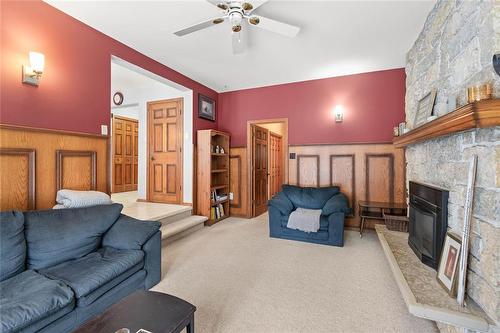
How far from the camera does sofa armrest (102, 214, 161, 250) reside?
6.96 ft

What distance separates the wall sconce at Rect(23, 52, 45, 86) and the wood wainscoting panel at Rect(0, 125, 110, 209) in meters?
0.46

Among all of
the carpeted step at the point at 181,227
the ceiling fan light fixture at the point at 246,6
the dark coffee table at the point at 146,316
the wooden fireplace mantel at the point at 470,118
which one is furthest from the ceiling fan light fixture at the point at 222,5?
the carpeted step at the point at 181,227

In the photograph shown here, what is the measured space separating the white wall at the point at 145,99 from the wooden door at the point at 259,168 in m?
1.35

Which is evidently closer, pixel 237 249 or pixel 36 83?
pixel 36 83

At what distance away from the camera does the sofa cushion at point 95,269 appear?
1.60 m

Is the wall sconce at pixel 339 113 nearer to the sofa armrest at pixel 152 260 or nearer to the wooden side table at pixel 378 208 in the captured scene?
the wooden side table at pixel 378 208

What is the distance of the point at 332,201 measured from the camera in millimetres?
3561

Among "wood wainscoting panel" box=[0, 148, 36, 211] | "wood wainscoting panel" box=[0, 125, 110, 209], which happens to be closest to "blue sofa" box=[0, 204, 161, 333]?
"wood wainscoting panel" box=[0, 148, 36, 211]

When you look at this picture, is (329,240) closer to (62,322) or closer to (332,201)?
→ (332,201)

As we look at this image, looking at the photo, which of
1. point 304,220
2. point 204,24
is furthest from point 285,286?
point 204,24

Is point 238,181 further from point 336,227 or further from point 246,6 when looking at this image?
point 246,6

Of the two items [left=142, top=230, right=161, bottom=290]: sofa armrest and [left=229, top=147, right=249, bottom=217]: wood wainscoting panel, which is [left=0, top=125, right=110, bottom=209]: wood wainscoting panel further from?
[left=229, top=147, right=249, bottom=217]: wood wainscoting panel

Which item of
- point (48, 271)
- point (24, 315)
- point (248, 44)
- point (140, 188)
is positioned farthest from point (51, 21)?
point (140, 188)

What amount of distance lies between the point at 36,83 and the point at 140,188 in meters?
3.06
